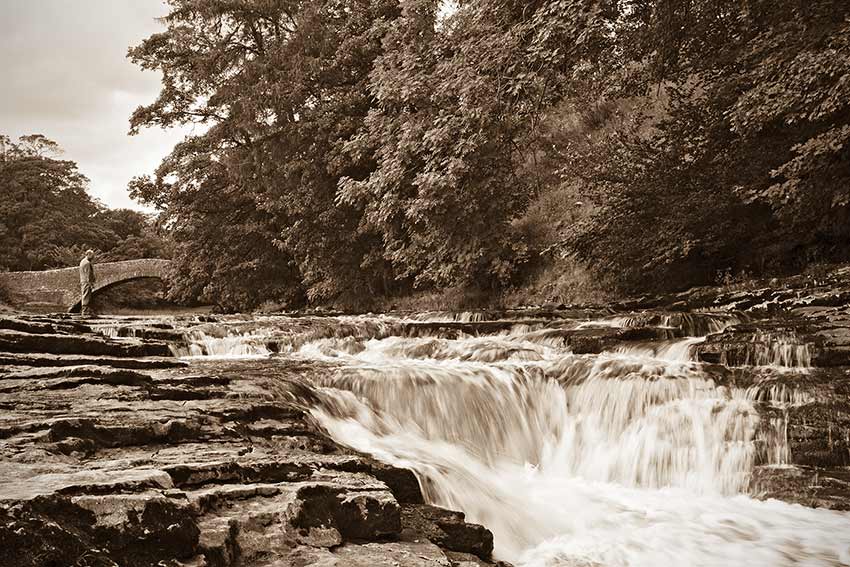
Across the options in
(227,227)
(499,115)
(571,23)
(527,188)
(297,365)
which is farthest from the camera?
(227,227)

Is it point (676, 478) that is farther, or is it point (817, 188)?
point (817, 188)

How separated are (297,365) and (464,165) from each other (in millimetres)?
7522

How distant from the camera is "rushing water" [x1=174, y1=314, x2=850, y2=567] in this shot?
12.5ft

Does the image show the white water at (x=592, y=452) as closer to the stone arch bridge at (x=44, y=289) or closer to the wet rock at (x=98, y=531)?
the wet rock at (x=98, y=531)

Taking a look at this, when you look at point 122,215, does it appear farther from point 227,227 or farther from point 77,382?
point 77,382

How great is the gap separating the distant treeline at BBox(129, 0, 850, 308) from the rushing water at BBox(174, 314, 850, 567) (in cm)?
465

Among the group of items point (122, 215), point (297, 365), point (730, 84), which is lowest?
point (297, 365)

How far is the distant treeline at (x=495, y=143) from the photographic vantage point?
380 inches

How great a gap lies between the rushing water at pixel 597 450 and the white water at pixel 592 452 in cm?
1

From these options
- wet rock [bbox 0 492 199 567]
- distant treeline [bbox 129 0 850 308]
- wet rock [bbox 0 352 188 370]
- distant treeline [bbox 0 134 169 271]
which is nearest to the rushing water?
wet rock [bbox 0 352 188 370]

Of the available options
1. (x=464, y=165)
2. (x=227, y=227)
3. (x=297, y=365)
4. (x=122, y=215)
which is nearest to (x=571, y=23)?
(x=464, y=165)

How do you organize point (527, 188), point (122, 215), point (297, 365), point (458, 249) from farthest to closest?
point (122, 215)
point (527, 188)
point (458, 249)
point (297, 365)

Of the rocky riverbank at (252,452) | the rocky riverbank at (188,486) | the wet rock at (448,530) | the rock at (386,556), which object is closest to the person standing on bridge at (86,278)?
the rocky riverbank at (252,452)

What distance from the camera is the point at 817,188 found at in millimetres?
8797
